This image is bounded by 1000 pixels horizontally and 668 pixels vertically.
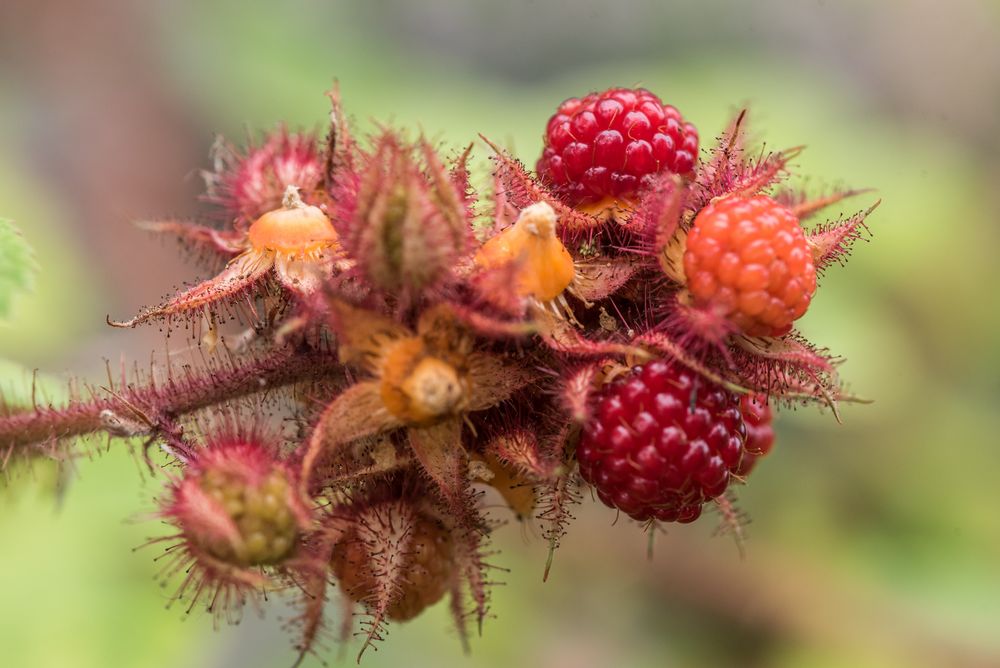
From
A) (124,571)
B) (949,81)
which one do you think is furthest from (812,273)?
(949,81)

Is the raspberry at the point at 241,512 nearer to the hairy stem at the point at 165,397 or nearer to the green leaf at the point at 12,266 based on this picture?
the hairy stem at the point at 165,397

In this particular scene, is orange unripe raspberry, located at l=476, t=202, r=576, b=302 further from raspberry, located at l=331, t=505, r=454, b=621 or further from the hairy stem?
raspberry, located at l=331, t=505, r=454, b=621

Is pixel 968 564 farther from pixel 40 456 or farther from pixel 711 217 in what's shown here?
pixel 40 456

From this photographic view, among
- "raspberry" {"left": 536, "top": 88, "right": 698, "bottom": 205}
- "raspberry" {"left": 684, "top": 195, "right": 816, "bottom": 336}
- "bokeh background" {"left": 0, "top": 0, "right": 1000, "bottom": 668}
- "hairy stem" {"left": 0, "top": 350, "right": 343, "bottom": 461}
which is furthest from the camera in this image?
"bokeh background" {"left": 0, "top": 0, "right": 1000, "bottom": 668}

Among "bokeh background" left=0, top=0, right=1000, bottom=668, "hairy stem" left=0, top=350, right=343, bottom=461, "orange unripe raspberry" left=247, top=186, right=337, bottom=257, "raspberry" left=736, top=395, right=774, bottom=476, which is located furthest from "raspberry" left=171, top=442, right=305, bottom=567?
"bokeh background" left=0, top=0, right=1000, bottom=668

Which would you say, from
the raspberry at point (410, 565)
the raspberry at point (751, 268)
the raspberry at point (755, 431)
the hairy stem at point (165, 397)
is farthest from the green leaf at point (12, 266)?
the raspberry at point (755, 431)

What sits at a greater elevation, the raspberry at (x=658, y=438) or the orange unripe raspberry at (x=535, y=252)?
the orange unripe raspberry at (x=535, y=252)
